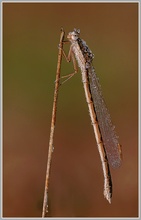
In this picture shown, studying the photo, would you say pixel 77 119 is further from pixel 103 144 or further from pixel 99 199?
pixel 103 144

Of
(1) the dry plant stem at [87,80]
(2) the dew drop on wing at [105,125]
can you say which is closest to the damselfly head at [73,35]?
(1) the dry plant stem at [87,80]

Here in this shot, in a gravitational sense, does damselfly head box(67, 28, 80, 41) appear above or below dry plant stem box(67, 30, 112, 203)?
above

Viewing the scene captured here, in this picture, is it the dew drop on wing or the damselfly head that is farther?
the dew drop on wing

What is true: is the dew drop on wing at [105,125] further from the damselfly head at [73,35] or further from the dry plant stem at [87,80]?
the damselfly head at [73,35]

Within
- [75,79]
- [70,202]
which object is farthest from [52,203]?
[75,79]

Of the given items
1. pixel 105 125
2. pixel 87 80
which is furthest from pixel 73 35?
pixel 105 125

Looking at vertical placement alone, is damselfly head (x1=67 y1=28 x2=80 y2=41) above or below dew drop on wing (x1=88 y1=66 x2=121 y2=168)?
above

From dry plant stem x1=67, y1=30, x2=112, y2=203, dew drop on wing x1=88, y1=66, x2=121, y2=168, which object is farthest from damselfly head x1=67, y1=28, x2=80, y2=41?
dew drop on wing x1=88, y1=66, x2=121, y2=168

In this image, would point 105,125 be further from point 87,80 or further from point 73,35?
point 73,35

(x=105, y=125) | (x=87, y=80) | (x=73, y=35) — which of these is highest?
(x=73, y=35)

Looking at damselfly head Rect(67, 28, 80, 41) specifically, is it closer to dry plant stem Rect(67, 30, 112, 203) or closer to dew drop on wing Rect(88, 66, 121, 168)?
dry plant stem Rect(67, 30, 112, 203)
